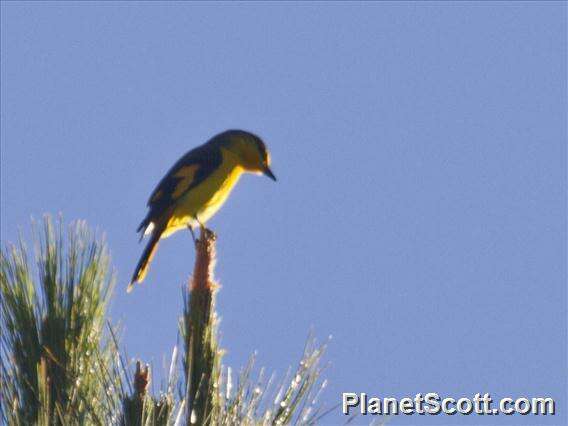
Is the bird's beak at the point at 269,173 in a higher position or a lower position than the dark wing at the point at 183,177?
higher

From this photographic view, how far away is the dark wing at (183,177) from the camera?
6.64 meters

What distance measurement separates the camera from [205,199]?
687cm

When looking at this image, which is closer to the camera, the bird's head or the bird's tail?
the bird's tail

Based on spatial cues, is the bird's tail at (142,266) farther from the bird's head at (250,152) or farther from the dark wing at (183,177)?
the bird's head at (250,152)

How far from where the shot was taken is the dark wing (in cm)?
664

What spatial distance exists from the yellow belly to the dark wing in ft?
0.13

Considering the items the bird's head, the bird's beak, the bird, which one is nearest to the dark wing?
the bird

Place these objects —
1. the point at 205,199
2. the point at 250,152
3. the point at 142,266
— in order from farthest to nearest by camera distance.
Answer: the point at 250,152 < the point at 205,199 < the point at 142,266

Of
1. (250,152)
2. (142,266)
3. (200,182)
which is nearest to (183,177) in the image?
(200,182)

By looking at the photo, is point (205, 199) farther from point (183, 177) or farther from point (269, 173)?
point (269, 173)

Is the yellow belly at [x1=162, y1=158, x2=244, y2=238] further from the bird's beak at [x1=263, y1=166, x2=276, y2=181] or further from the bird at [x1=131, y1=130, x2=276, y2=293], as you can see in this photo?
the bird's beak at [x1=263, y1=166, x2=276, y2=181]

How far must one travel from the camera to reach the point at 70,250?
341 cm

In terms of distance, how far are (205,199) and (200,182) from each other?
0.11 metres

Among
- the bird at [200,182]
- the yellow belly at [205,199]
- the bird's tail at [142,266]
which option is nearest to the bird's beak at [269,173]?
the bird at [200,182]
